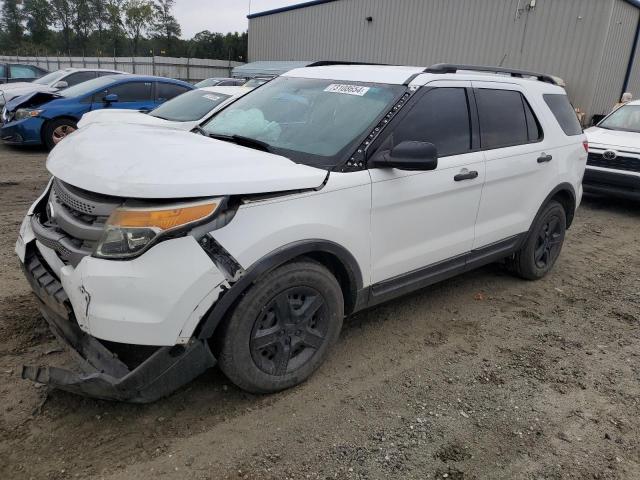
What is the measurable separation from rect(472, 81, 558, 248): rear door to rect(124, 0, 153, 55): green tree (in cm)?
6362

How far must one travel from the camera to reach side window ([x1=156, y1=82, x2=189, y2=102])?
1073 centimetres

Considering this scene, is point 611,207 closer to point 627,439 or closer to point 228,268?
point 627,439

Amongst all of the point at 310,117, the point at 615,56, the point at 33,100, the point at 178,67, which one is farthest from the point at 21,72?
the point at 615,56

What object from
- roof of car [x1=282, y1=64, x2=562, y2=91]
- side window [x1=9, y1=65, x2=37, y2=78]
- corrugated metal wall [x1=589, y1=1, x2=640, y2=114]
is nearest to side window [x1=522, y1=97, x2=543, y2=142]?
roof of car [x1=282, y1=64, x2=562, y2=91]

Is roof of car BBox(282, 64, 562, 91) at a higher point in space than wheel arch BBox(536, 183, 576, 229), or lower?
higher

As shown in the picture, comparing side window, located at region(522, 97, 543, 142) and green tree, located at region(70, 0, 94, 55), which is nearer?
side window, located at region(522, 97, 543, 142)

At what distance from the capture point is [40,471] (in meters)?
2.33

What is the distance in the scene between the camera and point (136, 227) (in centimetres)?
234

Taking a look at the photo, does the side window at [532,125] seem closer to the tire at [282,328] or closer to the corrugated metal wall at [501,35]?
the tire at [282,328]

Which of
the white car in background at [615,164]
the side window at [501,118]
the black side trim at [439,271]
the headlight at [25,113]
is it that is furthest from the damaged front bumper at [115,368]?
the headlight at [25,113]

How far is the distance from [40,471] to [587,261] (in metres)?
5.52

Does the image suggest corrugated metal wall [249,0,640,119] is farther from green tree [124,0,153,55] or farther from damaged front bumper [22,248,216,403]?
green tree [124,0,153,55]

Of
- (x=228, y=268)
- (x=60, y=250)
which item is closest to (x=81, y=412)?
(x=60, y=250)

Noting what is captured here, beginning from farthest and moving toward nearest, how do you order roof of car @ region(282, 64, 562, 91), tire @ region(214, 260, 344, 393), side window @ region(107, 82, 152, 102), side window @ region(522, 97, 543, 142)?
side window @ region(107, 82, 152, 102) → side window @ region(522, 97, 543, 142) → roof of car @ region(282, 64, 562, 91) → tire @ region(214, 260, 344, 393)
